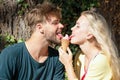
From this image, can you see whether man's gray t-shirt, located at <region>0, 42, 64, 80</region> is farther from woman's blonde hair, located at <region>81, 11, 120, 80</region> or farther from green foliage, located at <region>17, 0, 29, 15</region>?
green foliage, located at <region>17, 0, 29, 15</region>

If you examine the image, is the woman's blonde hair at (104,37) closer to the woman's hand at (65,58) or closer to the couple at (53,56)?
the couple at (53,56)

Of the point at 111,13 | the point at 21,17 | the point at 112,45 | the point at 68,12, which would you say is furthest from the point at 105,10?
the point at 112,45

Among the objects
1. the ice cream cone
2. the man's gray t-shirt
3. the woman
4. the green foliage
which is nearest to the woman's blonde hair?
the woman

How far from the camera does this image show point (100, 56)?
13.4 ft

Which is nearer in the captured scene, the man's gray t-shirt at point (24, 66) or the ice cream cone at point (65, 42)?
the man's gray t-shirt at point (24, 66)

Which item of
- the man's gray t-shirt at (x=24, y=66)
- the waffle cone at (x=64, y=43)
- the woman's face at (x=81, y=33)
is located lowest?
the man's gray t-shirt at (x=24, y=66)

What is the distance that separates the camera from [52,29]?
4.20 metres

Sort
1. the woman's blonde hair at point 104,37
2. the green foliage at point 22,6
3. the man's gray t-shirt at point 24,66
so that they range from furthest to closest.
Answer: the green foliage at point 22,6
the woman's blonde hair at point 104,37
the man's gray t-shirt at point 24,66

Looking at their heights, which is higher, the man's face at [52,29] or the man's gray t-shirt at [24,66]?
the man's face at [52,29]

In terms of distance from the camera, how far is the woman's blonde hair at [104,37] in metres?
4.10

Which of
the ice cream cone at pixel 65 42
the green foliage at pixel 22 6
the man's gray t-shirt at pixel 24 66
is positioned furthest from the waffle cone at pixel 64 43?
the green foliage at pixel 22 6

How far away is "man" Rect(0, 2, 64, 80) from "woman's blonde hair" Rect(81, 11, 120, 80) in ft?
1.13

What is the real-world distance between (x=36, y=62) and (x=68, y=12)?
2.50 meters

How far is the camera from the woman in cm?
405
